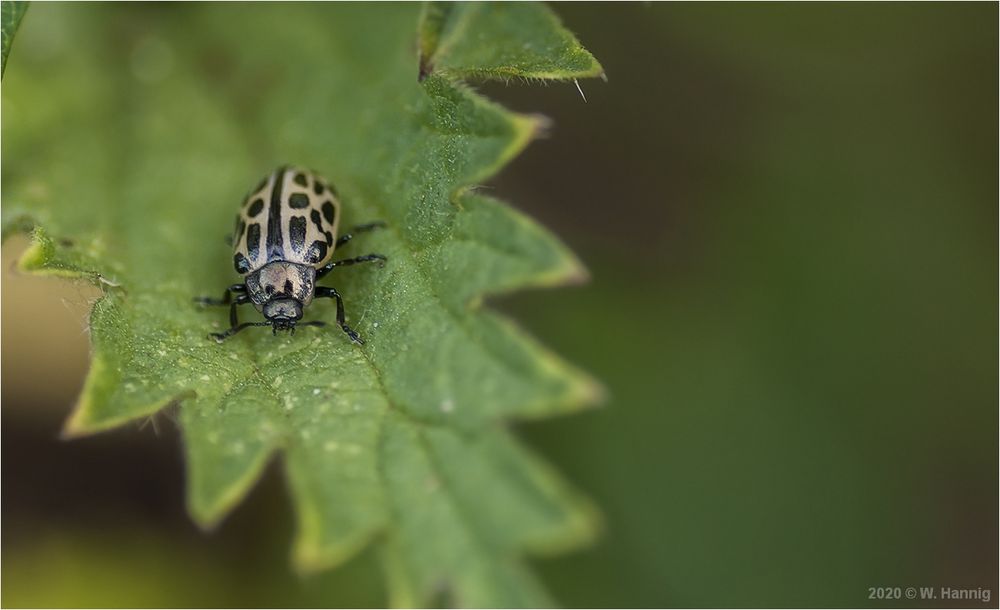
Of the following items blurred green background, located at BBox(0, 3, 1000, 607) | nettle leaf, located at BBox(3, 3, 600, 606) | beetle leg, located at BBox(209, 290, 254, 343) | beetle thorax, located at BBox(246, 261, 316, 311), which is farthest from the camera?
blurred green background, located at BBox(0, 3, 1000, 607)

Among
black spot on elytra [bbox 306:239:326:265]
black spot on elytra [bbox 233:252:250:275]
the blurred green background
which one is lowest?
the blurred green background

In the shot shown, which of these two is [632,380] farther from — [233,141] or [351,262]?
[233,141]

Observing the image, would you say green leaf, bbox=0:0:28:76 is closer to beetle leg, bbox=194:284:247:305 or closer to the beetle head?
beetle leg, bbox=194:284:247:305

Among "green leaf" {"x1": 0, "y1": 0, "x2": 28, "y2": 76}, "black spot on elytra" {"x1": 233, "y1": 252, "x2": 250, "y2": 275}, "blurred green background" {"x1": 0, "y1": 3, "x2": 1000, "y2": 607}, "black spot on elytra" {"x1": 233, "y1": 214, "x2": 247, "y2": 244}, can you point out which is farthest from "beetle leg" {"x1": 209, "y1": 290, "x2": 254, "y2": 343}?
"green leaf" {"x1": 0, "y1": 0, "x2": 28, "y2": 76}

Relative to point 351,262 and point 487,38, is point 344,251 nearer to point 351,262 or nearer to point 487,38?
point 351,262

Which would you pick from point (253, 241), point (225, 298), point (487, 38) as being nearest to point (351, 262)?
point (253, 241)

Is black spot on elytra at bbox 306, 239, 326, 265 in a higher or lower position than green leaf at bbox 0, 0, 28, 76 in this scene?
lower

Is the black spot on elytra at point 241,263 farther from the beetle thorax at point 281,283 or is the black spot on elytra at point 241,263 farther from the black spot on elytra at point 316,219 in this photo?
the black spot on elytra at point 316,219
